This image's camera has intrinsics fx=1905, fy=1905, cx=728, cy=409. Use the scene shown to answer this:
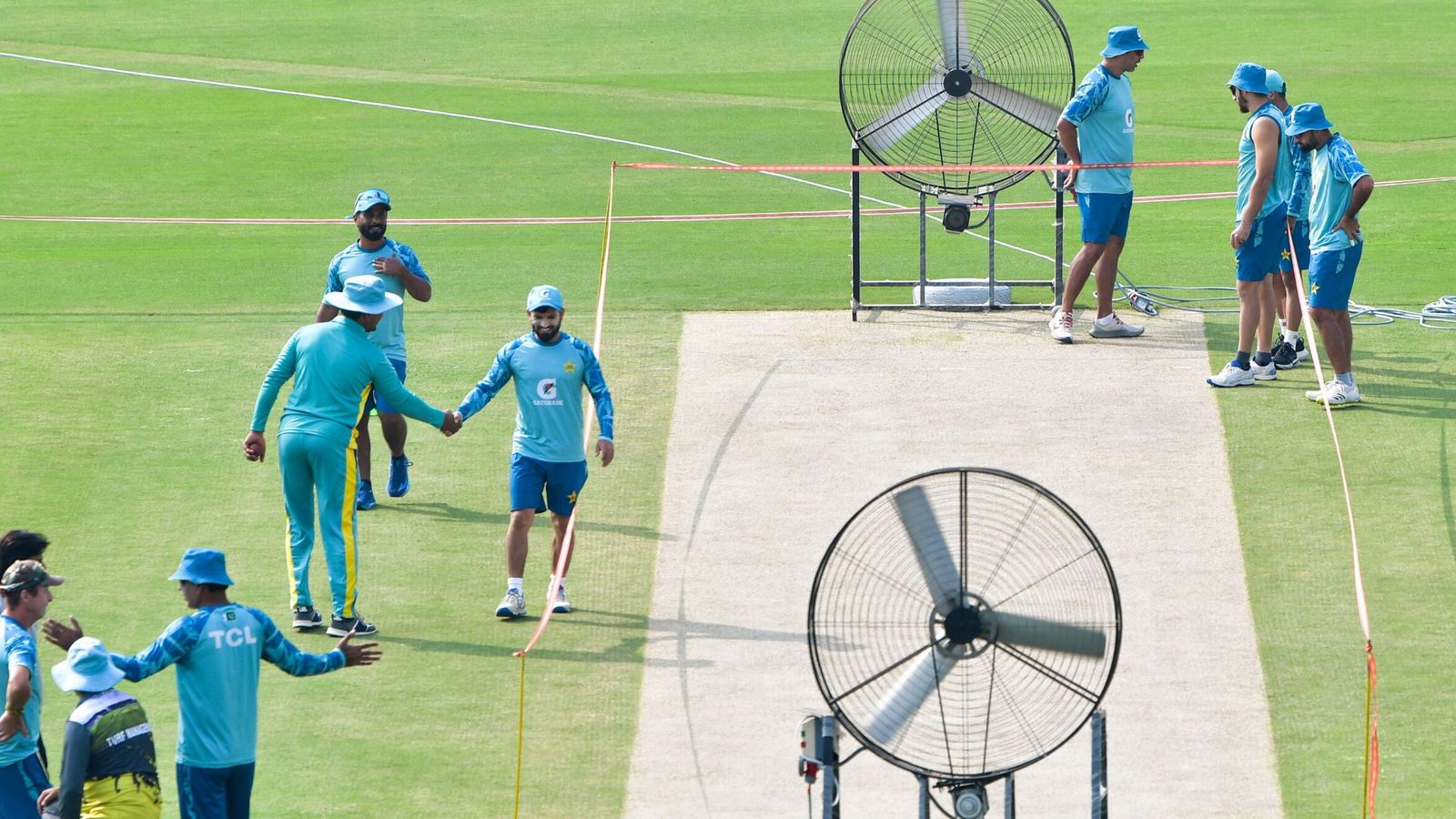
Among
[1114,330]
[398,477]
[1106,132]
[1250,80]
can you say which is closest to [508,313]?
[398,477]

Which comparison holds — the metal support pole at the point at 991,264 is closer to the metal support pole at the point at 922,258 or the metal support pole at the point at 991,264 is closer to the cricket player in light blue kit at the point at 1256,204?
the metal support pole at the point at 922,258

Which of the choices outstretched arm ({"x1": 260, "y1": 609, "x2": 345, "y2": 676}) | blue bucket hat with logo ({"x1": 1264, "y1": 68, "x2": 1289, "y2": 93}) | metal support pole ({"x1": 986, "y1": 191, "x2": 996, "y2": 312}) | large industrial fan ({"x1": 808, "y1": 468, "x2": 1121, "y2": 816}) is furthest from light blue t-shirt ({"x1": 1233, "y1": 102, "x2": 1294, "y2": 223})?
outstretched arm ({"x1": 260, "y1": 609, "x2": 345, "y2": 676})

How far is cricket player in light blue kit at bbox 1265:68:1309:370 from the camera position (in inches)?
526

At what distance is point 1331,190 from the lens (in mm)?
12609

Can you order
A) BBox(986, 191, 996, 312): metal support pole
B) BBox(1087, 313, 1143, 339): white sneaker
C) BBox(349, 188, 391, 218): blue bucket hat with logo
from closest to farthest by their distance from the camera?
1. BBox(349, 188, 391, 218): blue bucket hat with logo
2. BBox(1087, 313, 1143, 339): white sneaker
3. BBox(986, 191, 996, 312): metal support pole

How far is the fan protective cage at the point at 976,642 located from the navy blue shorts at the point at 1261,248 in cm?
274

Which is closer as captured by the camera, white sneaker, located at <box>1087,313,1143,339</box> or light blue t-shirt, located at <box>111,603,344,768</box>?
light blue t-shirt, located at <box>111,603,344,768</box>

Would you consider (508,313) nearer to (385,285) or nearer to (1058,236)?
(385,285)

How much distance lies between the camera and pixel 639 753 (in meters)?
9.09

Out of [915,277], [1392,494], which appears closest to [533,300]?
[1392,494]

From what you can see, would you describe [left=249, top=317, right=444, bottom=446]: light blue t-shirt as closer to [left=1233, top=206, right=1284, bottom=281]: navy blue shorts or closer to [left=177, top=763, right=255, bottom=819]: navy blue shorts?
[left=177, top=763, right=255, bottom=819]: navy blue shorts

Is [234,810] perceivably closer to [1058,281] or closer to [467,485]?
[467,485]

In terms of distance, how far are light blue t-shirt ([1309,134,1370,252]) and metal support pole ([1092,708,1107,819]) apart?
6.52m

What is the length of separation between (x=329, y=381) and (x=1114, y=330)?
6635 mm
